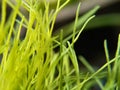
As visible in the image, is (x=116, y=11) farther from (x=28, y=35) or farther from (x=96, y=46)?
(x=28, y=35)

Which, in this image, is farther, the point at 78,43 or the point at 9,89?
the point at 78,43

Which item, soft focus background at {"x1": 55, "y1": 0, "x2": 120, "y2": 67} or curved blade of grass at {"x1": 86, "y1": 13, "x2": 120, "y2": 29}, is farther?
soft focus background at {"x1": 55, "y1": 0, "x2": 120, "y2": 67}

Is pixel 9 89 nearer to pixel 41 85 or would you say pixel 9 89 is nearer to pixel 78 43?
pixel 41 85

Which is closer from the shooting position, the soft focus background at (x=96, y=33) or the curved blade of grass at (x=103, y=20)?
the curved blade of grass at (x=103, y=20)

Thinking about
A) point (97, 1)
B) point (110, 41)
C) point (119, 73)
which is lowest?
point (119, 73)

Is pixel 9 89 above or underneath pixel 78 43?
underneath

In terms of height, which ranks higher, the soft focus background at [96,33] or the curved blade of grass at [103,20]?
the soft focus background at [96,33]

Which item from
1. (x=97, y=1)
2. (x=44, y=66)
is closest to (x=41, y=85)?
(x=44, y=66)

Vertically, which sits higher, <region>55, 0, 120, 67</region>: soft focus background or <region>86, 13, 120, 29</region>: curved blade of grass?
<region>55, 0, 120, 67</region>: soft focus background

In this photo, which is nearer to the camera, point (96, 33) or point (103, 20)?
point (103, 20)

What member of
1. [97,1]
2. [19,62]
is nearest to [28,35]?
[19,62]
